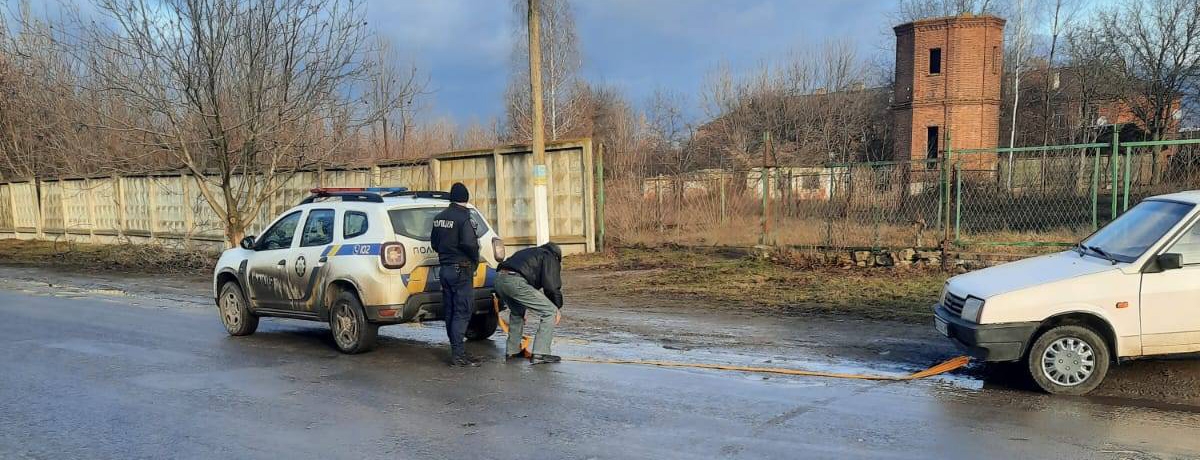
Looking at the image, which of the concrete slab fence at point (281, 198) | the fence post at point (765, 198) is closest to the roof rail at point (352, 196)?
the concrete slab fence at point (281, 198)

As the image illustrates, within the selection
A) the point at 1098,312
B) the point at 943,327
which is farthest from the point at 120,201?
the point at 1098,312

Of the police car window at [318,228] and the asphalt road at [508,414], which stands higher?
the police car window at [318,228]

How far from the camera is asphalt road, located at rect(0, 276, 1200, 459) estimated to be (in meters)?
4.89

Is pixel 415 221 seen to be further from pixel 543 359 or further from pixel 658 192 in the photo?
pixel 658 192

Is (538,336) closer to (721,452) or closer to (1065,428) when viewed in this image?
(721,452)

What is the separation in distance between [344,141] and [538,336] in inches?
508

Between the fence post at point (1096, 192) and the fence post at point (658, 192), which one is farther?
the fence post at point (658, 192)

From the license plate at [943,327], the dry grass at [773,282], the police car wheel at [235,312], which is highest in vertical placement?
the license plate at [943,327]

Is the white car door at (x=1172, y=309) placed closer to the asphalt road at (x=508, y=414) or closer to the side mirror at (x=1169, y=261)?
the side mirror at (x=1169, y=261)

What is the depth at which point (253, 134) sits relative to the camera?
53.3ft

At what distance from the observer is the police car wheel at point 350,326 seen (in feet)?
26.0

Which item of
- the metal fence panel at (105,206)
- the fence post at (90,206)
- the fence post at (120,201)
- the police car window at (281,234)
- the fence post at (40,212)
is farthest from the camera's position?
the fence post at (40,212)

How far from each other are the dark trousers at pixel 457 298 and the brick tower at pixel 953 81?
2784 cm

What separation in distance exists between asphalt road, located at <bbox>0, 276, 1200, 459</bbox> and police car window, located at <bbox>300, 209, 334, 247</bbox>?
126 centimetres
